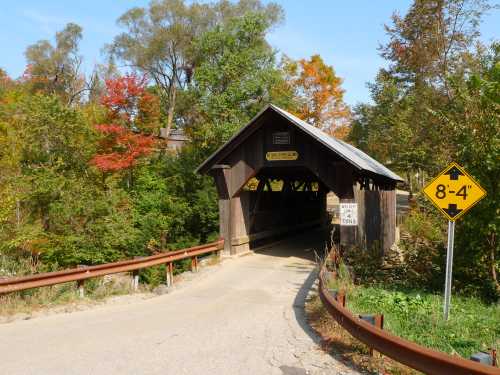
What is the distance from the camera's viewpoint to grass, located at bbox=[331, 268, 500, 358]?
5.44 meters

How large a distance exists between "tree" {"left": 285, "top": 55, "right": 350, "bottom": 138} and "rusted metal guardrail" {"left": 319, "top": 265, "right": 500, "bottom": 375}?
3399cm

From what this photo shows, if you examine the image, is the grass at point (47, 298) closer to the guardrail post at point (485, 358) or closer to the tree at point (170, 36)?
the guardrail post at point (485, 358)

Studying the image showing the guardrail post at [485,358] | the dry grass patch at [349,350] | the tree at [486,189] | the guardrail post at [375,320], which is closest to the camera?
the guardrail post at [485,358]

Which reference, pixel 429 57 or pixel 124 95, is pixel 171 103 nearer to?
pixel 124 95

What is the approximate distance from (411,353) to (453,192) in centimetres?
321

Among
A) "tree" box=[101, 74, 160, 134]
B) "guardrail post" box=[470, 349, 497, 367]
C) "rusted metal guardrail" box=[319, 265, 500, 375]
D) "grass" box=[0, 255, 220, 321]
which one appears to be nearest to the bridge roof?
"grass" box=[0, 255, 220, 321]

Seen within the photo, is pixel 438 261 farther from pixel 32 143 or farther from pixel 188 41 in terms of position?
pixel 188 41

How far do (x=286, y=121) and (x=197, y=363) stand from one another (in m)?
9.47

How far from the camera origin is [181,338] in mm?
6070

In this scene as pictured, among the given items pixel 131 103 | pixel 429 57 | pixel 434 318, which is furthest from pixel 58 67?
pixel 434 318

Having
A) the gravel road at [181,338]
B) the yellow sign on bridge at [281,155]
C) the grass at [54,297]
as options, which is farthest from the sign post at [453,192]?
the yellow sign on bridge at [281,155]

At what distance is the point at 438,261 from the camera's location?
9.07m

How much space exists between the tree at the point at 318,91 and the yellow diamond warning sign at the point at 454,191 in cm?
3202

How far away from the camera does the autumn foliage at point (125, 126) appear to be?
21469 mm
